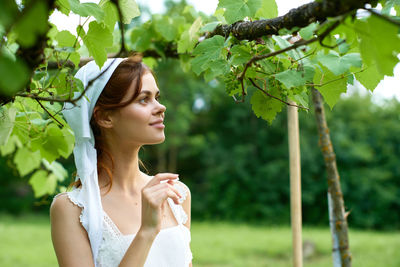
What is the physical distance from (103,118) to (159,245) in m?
0.58

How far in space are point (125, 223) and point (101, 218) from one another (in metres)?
0.14

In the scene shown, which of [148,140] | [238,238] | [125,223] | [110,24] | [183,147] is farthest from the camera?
[183,147]

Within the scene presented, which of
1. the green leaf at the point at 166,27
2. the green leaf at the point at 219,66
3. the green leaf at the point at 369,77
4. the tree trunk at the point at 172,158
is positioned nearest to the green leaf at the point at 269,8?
the green leaf at the point at 219,66

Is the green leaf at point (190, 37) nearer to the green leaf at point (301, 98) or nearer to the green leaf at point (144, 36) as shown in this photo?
the green leaf at point (144, 36)

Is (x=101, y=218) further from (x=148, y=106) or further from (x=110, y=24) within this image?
(x=110, y=24)

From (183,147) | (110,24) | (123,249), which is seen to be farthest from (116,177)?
(183,147)

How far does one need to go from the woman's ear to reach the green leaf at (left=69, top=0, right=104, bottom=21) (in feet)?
2.09

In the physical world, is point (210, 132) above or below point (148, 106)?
above

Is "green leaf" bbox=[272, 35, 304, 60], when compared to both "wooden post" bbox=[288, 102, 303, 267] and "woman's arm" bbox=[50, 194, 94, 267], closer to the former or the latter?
"wooden post" bbox=[288, 102, 303, 267]

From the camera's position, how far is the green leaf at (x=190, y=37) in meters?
1.53

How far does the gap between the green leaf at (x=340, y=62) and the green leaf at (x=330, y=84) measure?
0.13m

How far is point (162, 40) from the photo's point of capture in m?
1.79

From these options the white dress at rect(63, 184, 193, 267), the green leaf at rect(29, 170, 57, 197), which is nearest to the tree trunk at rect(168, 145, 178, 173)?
the green leaf at rect(29, 170, 57, 197)

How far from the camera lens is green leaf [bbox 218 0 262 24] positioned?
1.07 meters
